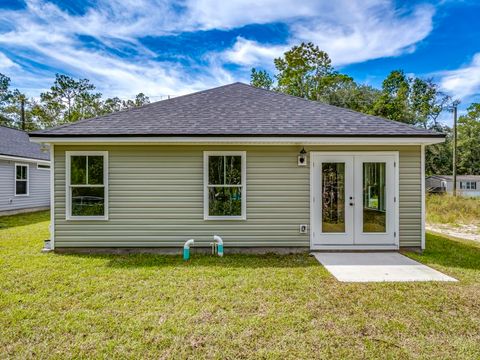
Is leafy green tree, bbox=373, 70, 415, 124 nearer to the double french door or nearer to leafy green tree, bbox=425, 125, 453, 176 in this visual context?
leafy green tree, bbox=425, 125, 453, 176

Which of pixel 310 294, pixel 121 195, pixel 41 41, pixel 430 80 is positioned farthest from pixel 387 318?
pixel 430 80

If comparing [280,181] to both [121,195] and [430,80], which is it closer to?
[121,195]

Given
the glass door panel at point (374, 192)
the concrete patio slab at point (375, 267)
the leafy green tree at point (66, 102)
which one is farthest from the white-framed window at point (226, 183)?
the leafy green tree at point (66, 102)

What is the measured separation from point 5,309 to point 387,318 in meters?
4.74

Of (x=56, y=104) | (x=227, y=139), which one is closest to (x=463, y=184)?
(x=227, y=139)

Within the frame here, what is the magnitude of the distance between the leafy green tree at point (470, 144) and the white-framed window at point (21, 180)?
47419 mm

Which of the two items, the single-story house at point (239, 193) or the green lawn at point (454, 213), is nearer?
the single-story house at point (239, 193)

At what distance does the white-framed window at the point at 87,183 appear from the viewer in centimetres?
602

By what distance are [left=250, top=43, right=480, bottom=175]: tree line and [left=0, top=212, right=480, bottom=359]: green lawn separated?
24.2 meters

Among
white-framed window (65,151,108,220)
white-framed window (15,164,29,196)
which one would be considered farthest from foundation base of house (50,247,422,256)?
white-framed window (15,164,29,196)

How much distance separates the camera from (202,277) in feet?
14.9

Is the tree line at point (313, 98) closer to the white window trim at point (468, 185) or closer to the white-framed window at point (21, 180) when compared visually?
the white window trim at point (468, 185)

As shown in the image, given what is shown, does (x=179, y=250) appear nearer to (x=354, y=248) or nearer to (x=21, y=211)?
(x=354, y=248)

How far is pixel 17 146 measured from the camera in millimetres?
13320
